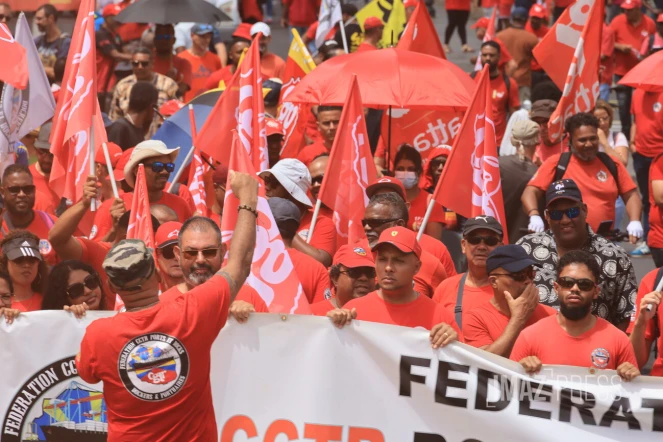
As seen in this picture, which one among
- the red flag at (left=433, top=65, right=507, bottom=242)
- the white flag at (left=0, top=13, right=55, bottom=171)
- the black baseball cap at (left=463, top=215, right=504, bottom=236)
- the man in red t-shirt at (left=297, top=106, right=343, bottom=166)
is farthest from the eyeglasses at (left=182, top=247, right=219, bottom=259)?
the man in red t-shirt at (left=297, top=106, right=343, bottom=166)

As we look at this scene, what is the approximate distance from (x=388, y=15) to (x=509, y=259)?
7.64 meters

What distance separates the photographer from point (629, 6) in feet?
51.7

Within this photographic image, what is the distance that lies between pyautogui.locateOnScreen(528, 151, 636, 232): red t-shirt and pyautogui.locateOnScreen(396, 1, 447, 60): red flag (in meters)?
2.97

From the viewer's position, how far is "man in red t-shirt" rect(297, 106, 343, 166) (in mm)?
10086

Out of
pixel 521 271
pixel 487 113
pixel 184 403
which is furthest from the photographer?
pixel 487 113

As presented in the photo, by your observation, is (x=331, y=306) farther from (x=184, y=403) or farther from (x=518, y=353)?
(x=184, y=403)

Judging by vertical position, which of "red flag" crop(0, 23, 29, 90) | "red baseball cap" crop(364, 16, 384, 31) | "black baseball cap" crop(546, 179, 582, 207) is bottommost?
"red baseball cap" crop(364, 16, 384, 31)

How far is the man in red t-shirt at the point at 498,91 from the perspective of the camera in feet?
42.4

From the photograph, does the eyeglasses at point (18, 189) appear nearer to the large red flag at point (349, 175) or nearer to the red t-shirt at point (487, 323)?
the large red flag at point (349, 175)

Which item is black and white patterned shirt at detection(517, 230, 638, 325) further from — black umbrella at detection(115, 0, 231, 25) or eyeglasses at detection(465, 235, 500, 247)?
black umbrella at detection(115, 0, 231, 25)

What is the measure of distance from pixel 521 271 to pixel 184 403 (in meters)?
2.18

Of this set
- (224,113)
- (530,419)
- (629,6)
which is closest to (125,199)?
(224,113)

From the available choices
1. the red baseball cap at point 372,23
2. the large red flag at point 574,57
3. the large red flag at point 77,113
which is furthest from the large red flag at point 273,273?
the red baseball cap at point 372,23

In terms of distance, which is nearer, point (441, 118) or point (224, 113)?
point (224, 113)
